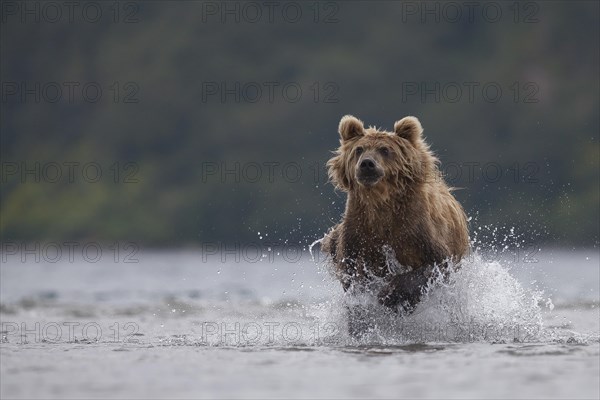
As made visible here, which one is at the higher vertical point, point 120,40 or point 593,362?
point 120,40

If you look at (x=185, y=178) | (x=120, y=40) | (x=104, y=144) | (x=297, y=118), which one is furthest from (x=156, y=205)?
(x=120, y=40)

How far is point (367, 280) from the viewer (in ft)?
36.5

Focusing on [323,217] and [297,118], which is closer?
[323,217]

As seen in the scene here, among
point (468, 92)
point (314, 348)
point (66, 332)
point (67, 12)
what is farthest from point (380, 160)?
point (67, 12)

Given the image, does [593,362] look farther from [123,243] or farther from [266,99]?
[266,99]

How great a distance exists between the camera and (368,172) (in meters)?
10.6

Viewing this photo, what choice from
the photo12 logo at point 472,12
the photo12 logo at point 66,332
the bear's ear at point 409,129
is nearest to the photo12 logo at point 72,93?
the photo12 logo at point 472,12

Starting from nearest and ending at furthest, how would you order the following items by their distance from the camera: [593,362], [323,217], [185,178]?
[593,362] → [323,217] → [185,178]

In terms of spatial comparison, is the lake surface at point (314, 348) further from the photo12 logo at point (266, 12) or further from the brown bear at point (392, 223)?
the photo12 logo at point (266, 12)

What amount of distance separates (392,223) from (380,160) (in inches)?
23.4

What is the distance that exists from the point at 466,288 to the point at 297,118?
2111 inches

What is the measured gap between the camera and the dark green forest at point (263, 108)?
56.6 m

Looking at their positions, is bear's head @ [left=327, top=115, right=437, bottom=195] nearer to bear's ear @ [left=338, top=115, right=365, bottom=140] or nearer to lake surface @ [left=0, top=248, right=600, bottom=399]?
bear's ear @ [left=338, top=115, right=365, bottom=140]

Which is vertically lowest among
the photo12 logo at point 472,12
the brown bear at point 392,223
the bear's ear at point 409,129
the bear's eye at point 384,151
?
the brown bear at point 392,223
